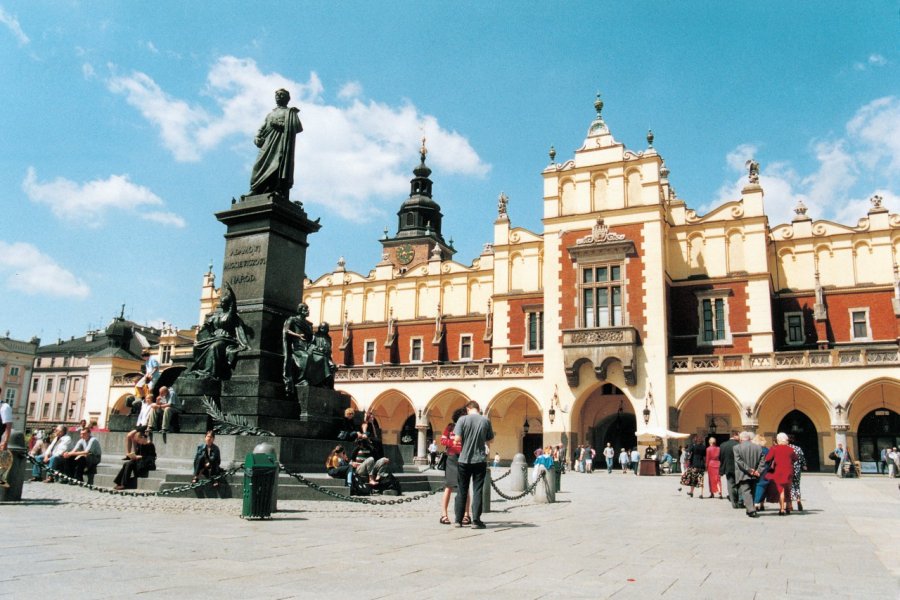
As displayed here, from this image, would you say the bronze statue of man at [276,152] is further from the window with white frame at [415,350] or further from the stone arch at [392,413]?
the window with white frame at [415,350]

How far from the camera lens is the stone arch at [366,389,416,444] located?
41.2m

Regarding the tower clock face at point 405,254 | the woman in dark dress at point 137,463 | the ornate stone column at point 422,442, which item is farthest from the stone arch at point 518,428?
the woman in dark dress at point 137,463

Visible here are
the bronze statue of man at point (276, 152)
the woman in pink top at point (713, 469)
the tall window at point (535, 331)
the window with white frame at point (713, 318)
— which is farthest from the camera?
the tall window at point (535, 331)

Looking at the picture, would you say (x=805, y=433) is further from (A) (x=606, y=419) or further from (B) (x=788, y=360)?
(A) (x=606, y=419)

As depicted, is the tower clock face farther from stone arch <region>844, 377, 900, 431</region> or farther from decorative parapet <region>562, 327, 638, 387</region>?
stone arch <region>844, 377, 900, 431</region>

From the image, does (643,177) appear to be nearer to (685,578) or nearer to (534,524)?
(534,524)

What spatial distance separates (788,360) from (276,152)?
2534 cm

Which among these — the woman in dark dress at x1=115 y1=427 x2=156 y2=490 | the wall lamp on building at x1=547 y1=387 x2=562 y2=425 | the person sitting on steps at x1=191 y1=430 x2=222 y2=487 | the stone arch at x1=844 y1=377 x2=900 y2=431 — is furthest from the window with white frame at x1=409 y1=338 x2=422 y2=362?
the person sitting on steps at x1=191 y1=430 x2=222 y2=487

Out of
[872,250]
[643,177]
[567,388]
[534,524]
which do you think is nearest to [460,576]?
[534,524]

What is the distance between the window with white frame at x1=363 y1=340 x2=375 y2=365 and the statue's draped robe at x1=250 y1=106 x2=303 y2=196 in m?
30.2

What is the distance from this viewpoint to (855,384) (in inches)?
1192

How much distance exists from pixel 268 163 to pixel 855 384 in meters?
26.4

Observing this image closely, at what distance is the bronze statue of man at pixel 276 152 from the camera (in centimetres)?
1459

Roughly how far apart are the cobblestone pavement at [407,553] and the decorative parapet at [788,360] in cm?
2172
